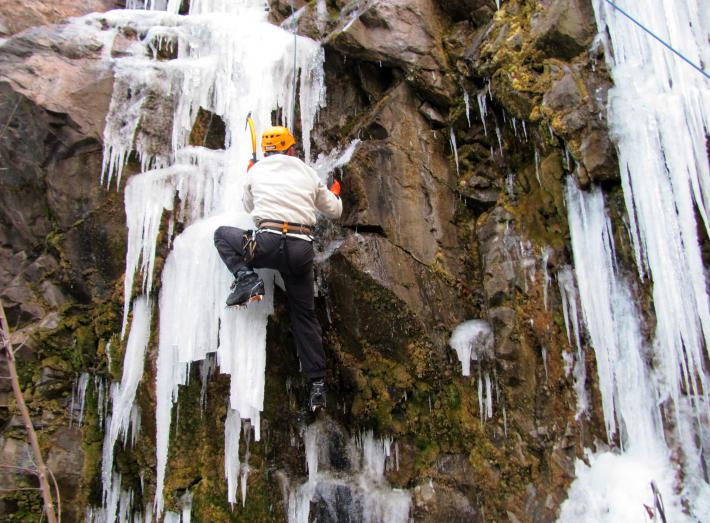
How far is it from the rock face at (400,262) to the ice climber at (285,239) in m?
0.38

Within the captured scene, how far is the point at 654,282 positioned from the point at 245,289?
3139mm

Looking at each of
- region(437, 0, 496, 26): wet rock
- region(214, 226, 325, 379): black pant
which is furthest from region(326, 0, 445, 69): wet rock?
region(214, 226, 325, 379): black pant

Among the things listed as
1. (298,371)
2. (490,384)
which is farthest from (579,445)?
(298,371)

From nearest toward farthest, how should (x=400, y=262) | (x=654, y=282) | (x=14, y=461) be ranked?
(x=654, y=282) → (x=400, y=262) → (x=14, y=461)

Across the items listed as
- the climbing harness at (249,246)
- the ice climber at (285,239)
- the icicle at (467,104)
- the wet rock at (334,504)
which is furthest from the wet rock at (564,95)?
the wet rock at (334,504)

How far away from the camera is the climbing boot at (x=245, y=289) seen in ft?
13.5

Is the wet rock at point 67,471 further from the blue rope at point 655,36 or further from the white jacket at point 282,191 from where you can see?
the blue rope at point 655,36

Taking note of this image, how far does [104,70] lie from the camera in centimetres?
589

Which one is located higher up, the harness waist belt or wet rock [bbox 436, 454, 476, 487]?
the harness waist belt

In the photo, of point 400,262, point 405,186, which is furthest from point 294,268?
point 405,186

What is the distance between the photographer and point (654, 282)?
3.98 metres

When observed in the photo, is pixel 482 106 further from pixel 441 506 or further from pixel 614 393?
pixel 441 506

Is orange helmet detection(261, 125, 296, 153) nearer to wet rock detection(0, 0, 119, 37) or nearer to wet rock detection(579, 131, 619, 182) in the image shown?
wet rock detection(579, 131, 619, 182)

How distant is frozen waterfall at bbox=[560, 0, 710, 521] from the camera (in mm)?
3828
